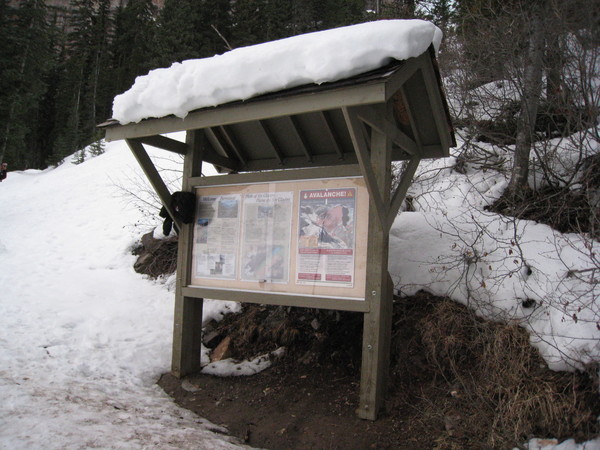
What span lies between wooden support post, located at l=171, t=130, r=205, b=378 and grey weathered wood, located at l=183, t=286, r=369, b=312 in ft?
0.61

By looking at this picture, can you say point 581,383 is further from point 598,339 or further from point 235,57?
point 235,57

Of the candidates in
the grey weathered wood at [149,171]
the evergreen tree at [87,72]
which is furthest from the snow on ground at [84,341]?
the evergreen tree at [87,72]

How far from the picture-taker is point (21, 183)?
760 inches

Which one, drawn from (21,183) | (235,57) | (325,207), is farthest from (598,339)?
(21,183)

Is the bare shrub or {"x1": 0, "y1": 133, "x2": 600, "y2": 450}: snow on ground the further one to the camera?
{"x1": 0, "y1": 133, "x2": 600, "y2": 450}: snow on ground

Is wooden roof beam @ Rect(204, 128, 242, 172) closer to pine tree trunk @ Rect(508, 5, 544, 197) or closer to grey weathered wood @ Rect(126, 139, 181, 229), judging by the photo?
grey weathered wood @ Rect(126, 139, 181, 229)

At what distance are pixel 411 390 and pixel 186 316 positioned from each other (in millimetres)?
2914

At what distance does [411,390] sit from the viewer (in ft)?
14.2

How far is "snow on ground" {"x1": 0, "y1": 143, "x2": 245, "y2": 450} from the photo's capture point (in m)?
3.44

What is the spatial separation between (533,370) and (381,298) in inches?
61.5

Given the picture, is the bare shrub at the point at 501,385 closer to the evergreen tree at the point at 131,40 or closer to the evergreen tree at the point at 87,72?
the evergreen tree at the point at 87,72

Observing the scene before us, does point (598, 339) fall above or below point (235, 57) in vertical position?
below

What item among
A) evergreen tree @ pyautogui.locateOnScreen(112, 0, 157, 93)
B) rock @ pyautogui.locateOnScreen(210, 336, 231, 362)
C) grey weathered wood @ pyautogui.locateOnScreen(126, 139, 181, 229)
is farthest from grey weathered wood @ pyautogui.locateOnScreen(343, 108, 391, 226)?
evergreen tree @ pyautogui.locateOnScreen(112, 0, 157, 93)

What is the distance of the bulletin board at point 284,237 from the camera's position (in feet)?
13.8
